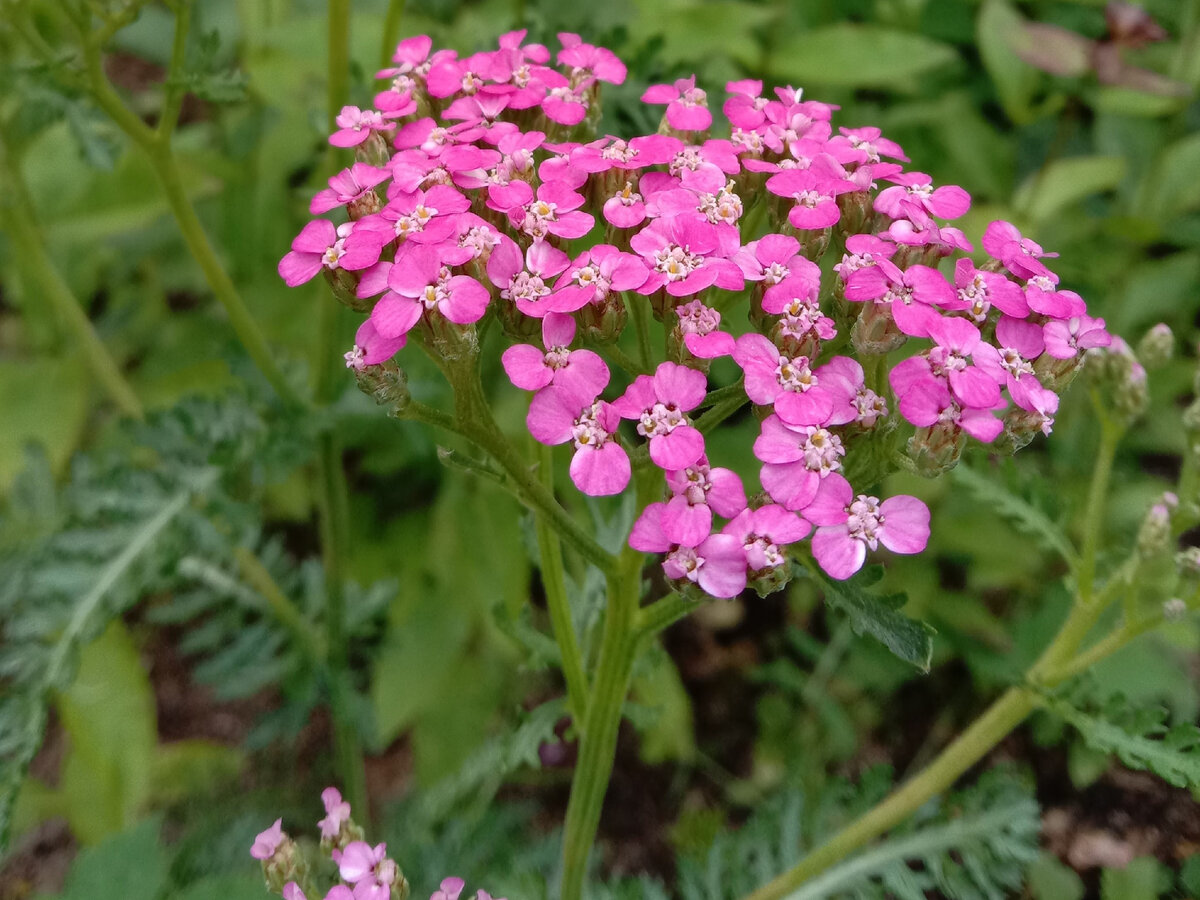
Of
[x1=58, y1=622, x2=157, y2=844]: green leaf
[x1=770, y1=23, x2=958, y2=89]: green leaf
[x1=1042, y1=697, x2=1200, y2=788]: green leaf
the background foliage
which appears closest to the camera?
[x1=1042, y1=697, x2=1200, y2=788]: green leaf

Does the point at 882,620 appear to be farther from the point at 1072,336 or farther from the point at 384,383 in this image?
the point at 384,383

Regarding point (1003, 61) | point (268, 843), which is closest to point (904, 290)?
point (268, 843)

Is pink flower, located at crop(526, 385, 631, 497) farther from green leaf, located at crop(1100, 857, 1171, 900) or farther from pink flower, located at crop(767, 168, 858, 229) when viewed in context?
green leaf, located at crop(1100, 857, 1171, 900)

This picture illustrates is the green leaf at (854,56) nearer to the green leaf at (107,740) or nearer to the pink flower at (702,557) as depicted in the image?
the pink flower at (702,557)

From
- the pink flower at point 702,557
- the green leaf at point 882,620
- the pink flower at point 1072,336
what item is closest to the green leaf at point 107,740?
the pink flower at point 702,557

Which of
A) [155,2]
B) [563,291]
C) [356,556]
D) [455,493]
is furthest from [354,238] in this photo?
[155,2]

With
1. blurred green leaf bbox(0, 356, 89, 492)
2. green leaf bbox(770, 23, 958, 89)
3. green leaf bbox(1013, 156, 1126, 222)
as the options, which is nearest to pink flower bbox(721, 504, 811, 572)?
green leaf bbox(770, 23, 958, 89)

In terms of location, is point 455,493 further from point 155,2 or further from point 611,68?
point 155,2
